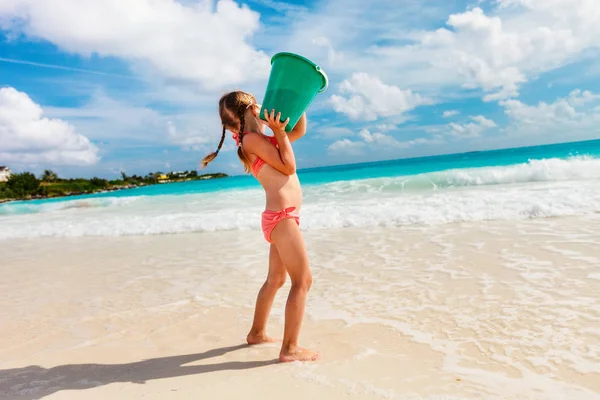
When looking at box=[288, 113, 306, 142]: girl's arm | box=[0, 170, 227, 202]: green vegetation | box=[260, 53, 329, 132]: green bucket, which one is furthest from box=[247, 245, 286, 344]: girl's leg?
box=[0, 170, 227, 202]: green vegetation

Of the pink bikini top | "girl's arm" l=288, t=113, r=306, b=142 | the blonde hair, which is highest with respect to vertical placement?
the blonde hair

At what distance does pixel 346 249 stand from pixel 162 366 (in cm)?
365

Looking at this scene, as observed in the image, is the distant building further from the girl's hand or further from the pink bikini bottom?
the girl's hand

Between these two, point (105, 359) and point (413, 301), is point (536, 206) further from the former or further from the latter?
point (105, 359)

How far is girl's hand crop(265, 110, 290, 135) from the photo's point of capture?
8.49ft

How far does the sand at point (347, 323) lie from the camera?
7.90ft

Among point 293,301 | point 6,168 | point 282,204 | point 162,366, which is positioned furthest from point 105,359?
point 6,168

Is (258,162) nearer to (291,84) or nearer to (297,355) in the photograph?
(291,84)

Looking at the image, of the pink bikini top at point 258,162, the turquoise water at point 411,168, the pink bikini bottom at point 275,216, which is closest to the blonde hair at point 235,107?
the pink bikini top at point 258,162

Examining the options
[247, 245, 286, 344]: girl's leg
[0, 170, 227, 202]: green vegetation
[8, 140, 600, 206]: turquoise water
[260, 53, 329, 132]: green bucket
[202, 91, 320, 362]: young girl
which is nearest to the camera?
[260, 53, 329, 132]: green bucket

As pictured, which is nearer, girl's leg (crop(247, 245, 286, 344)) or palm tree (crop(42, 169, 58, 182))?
girl's leg (crop(247, 245, 286, 344))

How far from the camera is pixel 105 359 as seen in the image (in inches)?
121

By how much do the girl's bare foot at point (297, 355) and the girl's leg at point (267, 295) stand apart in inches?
15.6

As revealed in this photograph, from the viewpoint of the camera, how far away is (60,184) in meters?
64.9
